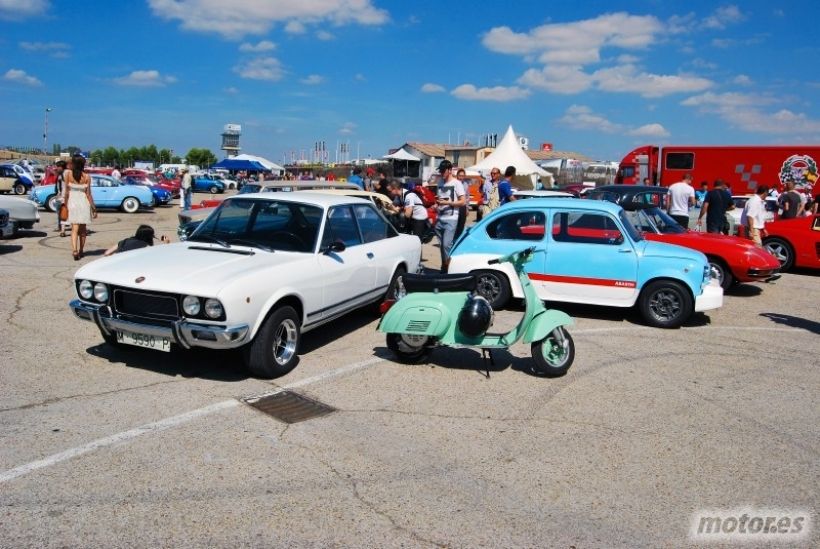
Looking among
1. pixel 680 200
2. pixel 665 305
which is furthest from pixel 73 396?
pixel 680 200

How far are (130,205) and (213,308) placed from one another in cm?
2062

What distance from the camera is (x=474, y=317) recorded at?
5.61 m

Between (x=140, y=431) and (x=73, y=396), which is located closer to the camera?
(x=140, y=431)

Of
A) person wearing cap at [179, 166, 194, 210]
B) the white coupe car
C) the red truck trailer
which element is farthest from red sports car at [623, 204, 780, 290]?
person wearing cap at [179, 166, 194, 210]

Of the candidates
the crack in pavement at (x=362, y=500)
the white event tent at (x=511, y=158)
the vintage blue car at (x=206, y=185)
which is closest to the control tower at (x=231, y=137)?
the vintage blue car at (x=206, y=185)

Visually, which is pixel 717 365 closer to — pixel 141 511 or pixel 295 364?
pixel 295 364

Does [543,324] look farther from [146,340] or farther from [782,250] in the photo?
[782,250]

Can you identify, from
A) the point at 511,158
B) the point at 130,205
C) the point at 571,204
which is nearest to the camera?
the point at 571,204

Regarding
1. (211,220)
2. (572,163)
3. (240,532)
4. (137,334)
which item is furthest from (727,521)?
(572,163)

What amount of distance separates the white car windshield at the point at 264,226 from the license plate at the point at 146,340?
49.6 inches

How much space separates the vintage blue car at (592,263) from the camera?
7879 mm

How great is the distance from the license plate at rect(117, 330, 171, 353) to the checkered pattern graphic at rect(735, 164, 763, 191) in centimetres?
2351

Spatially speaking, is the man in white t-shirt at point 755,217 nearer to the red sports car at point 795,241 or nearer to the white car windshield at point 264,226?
the red sports car at point 795,241

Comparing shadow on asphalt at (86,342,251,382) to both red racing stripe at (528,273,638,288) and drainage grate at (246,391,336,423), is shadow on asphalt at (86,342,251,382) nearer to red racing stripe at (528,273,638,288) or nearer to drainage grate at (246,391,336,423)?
drainage grate at (246,391,336,423)
